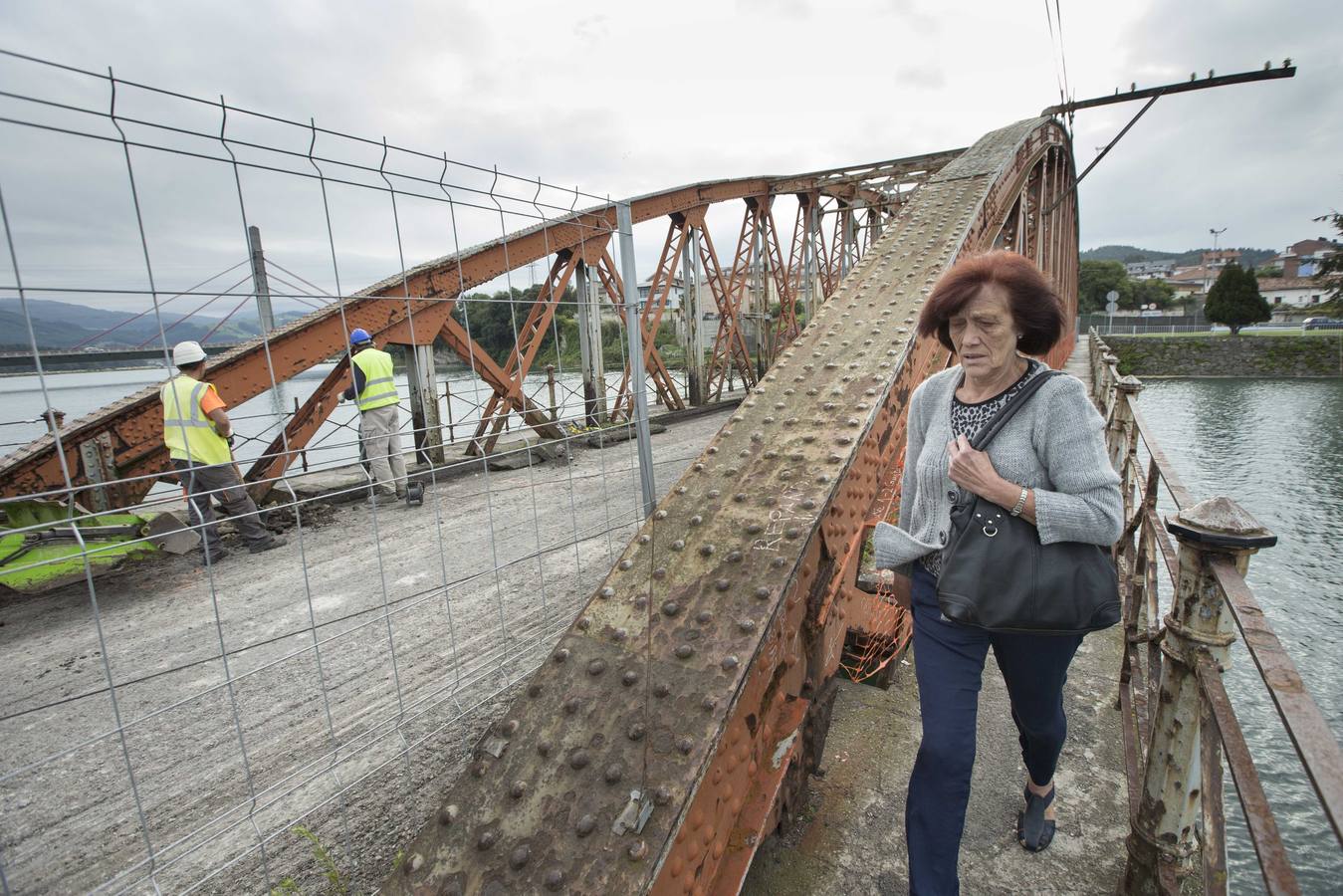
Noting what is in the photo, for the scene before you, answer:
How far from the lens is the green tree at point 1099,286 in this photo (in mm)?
74438

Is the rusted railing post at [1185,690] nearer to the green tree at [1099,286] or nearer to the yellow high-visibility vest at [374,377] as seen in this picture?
the yellow high-visibility vest at [374,377]

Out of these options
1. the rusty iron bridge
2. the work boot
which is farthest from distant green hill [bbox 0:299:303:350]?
the work boot

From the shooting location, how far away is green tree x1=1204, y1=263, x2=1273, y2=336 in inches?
1633

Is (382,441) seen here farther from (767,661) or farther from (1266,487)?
(1266,487)

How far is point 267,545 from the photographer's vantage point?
5508mm

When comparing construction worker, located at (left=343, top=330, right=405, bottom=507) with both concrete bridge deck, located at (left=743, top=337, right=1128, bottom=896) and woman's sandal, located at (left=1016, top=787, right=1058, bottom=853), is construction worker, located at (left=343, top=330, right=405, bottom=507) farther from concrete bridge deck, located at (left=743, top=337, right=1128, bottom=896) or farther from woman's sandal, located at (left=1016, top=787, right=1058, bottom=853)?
woman's sandal, located at (left=1016, top=787, right=1058, bottom=853)

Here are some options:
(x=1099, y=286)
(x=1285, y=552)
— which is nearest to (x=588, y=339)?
(x=1285, y=552)

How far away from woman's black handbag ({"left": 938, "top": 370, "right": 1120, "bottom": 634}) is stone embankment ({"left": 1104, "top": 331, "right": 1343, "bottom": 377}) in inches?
1326

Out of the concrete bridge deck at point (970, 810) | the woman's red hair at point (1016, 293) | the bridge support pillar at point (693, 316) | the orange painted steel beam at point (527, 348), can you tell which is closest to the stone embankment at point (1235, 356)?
the bridge support pillar at point (693, 316)

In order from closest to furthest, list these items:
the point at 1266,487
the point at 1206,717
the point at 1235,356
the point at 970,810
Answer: the point at 1206,717
the point at 970,810
the point at 1266,487
the point at 1235,356

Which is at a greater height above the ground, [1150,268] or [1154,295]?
[1150,268]

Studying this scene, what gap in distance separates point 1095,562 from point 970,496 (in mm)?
323

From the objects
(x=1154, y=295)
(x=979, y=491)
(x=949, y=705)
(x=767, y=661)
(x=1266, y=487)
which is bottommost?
(x=1266, y=487)

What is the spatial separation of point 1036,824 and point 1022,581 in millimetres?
1087
